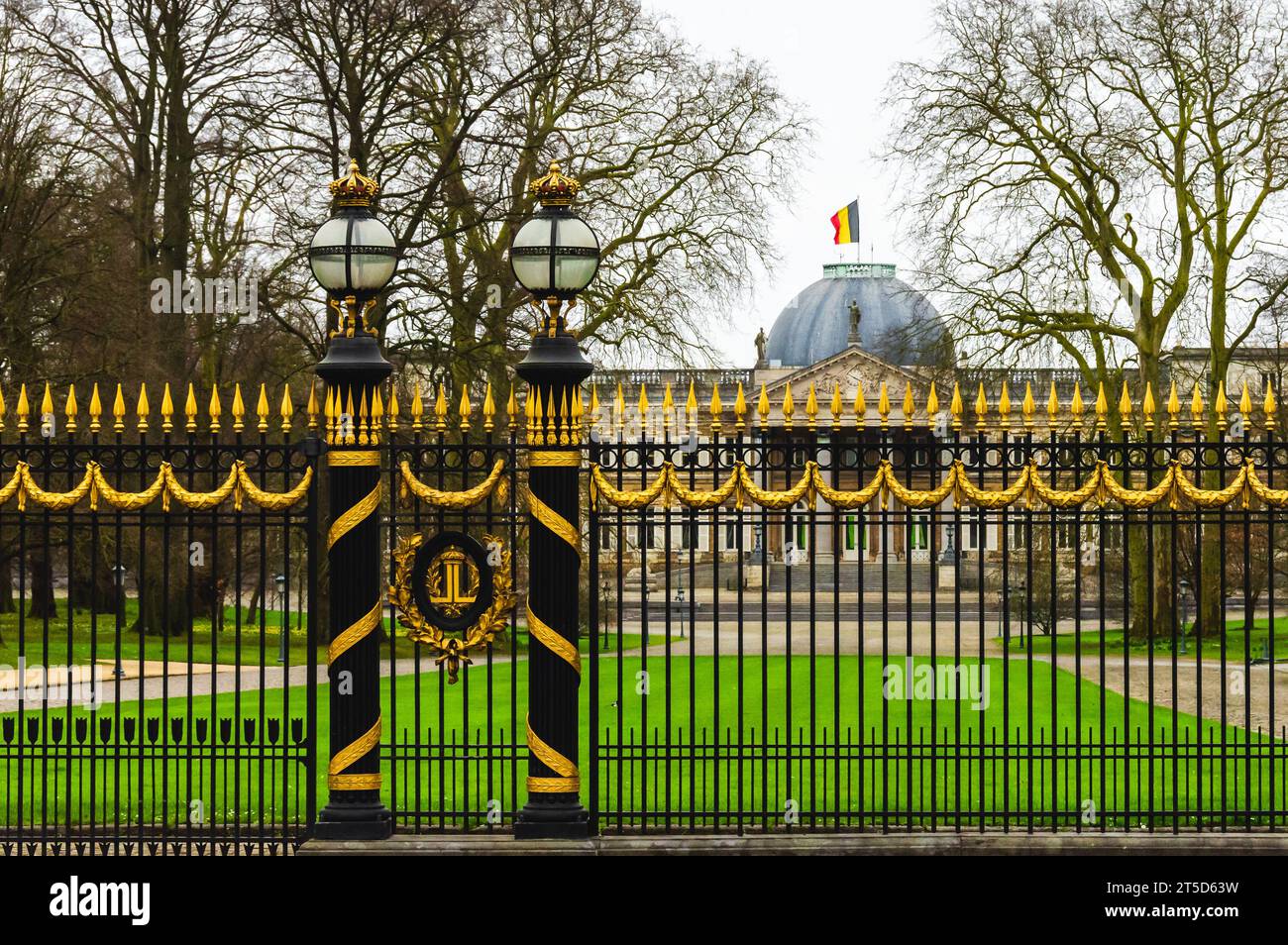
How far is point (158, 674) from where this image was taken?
2562 cm

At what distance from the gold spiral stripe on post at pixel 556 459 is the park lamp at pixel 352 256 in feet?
4.18

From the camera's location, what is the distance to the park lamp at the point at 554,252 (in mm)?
10344

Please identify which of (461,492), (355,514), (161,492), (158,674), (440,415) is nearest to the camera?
(355,514)

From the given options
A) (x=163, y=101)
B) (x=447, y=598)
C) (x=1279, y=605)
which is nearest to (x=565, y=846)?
(x=447, y=598)

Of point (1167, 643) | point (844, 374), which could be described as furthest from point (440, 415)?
point (844, 374)

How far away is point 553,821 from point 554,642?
1031mm

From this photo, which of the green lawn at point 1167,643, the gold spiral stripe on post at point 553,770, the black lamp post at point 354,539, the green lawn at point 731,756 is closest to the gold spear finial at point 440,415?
the black lamp post at point 354,539

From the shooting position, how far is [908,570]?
1052 cm

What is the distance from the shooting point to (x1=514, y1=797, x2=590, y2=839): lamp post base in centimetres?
1041

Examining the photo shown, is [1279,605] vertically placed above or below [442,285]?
below

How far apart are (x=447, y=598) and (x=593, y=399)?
1.48 metres

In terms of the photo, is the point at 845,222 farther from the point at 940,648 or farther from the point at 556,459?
the point at 556,459

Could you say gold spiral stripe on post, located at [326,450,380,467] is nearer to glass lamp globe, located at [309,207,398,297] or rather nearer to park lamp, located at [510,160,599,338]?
glass lamp globe, located at [309,207,398,297]

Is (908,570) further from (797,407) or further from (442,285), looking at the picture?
(797,407)
